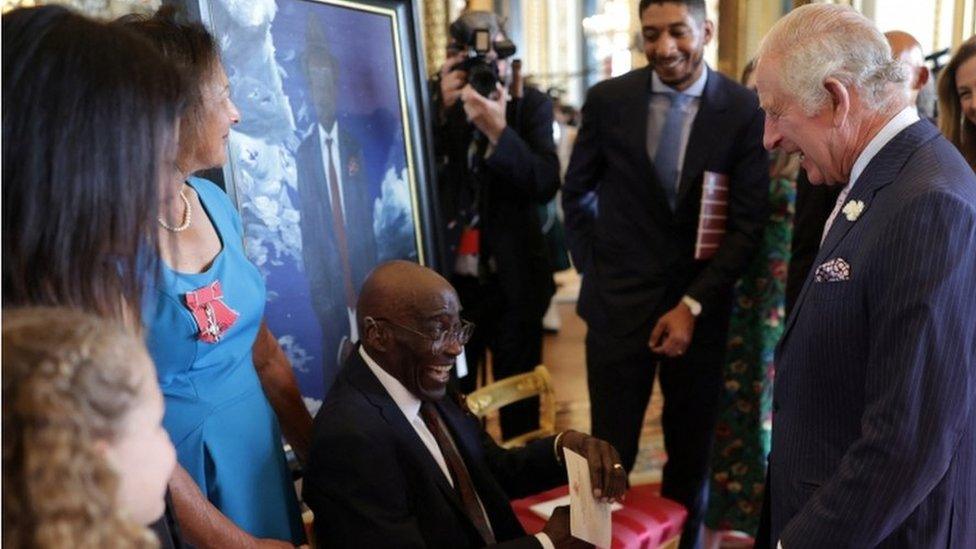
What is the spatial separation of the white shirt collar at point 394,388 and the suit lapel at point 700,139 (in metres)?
1.23

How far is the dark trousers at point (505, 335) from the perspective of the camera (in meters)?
3.22

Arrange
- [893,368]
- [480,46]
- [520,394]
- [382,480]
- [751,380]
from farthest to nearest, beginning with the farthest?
[751,380] < [480,46] < [520,394] < [382,480] < [893,368]

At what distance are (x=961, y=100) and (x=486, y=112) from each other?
1.37 metres

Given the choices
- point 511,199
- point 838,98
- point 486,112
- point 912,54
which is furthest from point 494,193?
point 838,98

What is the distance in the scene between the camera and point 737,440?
3.21m

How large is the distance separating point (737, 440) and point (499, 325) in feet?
3.11

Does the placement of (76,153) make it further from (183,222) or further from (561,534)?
(561,534)

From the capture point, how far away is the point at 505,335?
322cm

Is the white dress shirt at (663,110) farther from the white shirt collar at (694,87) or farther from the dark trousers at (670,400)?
the dark trousers at (670,400)

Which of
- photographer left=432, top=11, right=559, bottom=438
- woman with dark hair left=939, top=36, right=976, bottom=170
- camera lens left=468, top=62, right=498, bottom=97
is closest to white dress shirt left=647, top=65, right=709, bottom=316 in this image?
photographer left=432, top=11, right=559, bottom=438

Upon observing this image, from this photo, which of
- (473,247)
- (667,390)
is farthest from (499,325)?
(667,390)

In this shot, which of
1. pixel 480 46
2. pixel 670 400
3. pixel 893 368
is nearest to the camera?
pixel 893 368

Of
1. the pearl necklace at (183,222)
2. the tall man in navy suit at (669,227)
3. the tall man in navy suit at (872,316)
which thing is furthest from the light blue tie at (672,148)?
the pearl necklace at (183,222)

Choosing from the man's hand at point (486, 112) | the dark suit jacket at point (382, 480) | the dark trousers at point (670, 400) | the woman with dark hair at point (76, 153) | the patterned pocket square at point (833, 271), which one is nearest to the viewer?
the woman with dark hair at point (76, 153)
